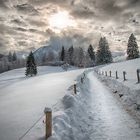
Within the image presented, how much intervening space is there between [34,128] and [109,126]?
375 cm

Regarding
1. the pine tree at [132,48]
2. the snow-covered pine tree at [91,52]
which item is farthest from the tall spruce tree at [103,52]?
the snow-covered pine tree at [91,52]

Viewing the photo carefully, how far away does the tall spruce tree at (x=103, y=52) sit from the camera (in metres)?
94.8

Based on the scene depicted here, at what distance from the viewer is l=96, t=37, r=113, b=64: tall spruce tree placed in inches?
3730

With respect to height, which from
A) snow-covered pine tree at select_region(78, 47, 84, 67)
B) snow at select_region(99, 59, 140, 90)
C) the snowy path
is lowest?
the snowy path

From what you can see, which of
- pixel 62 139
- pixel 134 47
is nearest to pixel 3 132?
pixel 62 139

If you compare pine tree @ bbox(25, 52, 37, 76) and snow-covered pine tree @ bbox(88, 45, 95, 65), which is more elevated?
snow-covered pine tree @ bbox(88, 45, 95, 65)

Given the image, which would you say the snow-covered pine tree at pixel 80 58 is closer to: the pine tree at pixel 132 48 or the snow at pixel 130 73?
the pine tree at pixel 132 48

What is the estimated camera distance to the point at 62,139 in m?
7.70

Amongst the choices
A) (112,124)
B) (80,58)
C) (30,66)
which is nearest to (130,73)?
(112,124)

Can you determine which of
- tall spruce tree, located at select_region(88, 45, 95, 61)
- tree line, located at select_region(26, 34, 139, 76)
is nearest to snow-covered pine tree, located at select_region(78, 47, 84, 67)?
tree line, located at select_region(26, 34, 139, 76)

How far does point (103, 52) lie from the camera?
95438 millimetres

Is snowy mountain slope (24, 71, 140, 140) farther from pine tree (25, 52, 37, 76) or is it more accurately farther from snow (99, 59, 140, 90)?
pine tree (25, 52, 37, 76)

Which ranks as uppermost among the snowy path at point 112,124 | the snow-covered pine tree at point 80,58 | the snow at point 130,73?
the snow-covered pine tree at point 80,58

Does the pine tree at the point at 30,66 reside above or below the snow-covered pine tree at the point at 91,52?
below
